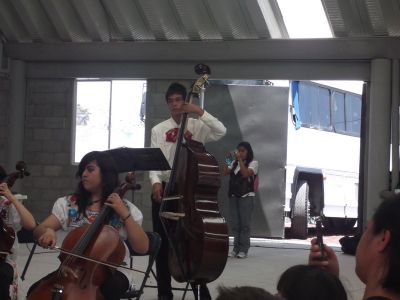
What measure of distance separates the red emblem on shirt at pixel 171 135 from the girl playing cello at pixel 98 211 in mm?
1127

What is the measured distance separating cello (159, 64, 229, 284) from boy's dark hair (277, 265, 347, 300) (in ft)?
7.89

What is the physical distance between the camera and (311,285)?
1654 mm

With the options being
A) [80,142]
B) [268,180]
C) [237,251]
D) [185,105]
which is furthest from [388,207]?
[80,142]

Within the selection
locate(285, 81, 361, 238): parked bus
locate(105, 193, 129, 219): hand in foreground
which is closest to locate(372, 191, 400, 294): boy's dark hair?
locate(105, 193, 129, 219): hand in foreground

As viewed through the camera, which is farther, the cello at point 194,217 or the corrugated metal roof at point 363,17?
the corrugated metal roof at point 363,17

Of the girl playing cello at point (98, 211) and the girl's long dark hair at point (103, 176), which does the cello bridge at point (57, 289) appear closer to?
the girl playing cello at point (98, 211)

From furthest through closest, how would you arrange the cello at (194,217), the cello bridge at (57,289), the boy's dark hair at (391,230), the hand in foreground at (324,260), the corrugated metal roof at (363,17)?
1. the corrugated metal roof at (363,17)
2. the cello at (194,217)
3. the cello bridge at (57,289)
4. the hand in foreground at (324,260)
5. the boy's dark hair at (391,230)

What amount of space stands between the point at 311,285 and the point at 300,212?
8.64 m

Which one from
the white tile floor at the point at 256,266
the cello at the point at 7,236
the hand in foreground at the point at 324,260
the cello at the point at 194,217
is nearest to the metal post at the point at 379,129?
the white tile floor at the point at 256,266

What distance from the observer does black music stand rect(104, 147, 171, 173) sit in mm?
3768

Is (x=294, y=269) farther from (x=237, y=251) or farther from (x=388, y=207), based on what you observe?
(x=237, y=251)

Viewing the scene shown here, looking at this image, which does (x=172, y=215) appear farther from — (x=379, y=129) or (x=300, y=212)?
(x=300, y=212)

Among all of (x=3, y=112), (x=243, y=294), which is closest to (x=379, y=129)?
(x=3, y=112)

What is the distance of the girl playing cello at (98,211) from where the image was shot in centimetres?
341
